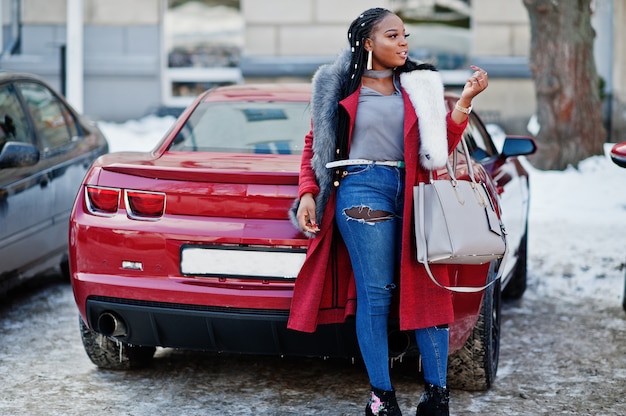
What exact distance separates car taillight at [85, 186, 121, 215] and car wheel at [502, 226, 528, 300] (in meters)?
3.01

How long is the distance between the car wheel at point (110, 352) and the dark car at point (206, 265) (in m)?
0.21

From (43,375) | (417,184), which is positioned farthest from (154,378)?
(417,184)

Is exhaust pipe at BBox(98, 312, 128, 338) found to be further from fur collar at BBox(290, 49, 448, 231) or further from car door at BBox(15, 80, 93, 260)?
car door at BBox(15, 80, 93, 260)

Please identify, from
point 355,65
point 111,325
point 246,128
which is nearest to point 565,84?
point 246,128

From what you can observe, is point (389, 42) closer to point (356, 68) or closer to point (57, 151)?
point (356, 68)

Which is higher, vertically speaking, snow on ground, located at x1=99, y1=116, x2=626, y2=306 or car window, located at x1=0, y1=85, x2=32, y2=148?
car window, located at x1=0, y1=85, x2=32, y2=148

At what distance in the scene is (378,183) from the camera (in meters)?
4.01

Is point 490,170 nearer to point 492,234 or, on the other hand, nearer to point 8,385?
point 492,234

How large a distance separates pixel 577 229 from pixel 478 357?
4877 millimetres

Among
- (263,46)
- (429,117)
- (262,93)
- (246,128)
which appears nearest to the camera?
(429,117)

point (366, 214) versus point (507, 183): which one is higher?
point (366, 214)

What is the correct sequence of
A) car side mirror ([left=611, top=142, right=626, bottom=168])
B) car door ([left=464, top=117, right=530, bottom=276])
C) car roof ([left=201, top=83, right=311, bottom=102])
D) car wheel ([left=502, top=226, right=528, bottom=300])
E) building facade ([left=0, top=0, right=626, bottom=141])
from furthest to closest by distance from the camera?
building facade ([left=0, top=0, right=626, bottom=141])
car wheel ([left=502, top=226, right=528, bottom=300])
car door ([left=464, top=117, right=530, bottom=276])
car roof ([left=201, top=83, right=311, bottom=102])
car side mirror ([left=611, top=142, right=626, bottom=168])

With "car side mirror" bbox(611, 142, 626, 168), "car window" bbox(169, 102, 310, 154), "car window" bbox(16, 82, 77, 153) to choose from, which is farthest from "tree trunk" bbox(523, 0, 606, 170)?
"car window" bbox(169, 102, 310, 154)

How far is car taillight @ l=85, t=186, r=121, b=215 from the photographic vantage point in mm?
4535
